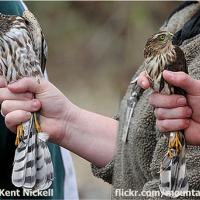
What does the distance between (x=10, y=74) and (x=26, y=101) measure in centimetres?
4

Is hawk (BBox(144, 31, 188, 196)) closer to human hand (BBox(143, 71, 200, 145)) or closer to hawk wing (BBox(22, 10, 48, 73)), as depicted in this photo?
human hand (BBox(143, 71, 200, 145))

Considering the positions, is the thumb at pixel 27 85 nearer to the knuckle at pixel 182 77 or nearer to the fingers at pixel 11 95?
the fingers at pixel 11 95

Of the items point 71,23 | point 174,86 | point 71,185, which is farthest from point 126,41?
point 174,86

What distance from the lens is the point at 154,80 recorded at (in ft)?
2.73

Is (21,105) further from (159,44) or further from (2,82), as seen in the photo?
(159,44)

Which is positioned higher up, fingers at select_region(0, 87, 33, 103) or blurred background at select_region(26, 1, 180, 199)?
blurred background at select_region(26, 1, 180, 199)

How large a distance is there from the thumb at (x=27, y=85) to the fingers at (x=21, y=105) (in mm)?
16

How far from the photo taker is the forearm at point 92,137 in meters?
1.07

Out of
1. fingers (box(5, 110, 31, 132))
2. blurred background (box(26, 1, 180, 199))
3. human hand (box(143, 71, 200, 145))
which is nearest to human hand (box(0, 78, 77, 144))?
fingers (box(5, 110, 31, 132))

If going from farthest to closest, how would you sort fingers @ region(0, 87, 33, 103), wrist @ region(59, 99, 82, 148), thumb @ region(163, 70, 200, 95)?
wrist @ region(59, 99, 82, 148) < fingers @ region(0, 87, 33, 103) < thumb @ region(163, 70, 200, 95)

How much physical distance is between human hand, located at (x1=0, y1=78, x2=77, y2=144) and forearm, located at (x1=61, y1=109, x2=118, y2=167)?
0.19 feet

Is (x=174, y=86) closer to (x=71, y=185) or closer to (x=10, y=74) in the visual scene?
(x=10, y=74)

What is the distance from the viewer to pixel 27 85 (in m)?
0.88

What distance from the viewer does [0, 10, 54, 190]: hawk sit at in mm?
861
